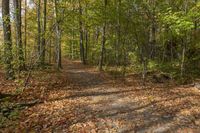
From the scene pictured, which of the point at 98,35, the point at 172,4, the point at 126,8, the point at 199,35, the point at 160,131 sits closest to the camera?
the point at 160,131

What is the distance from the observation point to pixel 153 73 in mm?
20000

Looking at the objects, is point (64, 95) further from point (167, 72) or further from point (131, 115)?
point (167, 72)

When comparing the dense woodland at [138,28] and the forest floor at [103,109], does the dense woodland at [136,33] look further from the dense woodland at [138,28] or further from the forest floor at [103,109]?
the forest floor at [103,109]

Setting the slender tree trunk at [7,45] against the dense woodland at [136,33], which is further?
the dense woodland at [136,33]

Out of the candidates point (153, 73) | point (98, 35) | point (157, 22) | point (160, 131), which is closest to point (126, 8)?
point (157, 22)

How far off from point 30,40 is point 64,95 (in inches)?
1318

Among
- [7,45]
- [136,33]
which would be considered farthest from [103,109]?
[136,33]

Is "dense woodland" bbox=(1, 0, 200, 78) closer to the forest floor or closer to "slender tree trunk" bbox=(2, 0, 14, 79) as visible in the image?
"slender tree trunk" bbox=(2, 0, 14, 79)

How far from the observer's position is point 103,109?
1030 cm

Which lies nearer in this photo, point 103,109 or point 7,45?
point 103,109

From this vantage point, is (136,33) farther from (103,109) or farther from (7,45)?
(7,45)

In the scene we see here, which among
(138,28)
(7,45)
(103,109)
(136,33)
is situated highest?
(138,28)

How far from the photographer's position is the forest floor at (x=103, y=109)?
8.47m

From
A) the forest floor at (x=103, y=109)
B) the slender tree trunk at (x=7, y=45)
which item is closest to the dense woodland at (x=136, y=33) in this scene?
the slender tree trunk at (x=7, y=45)
